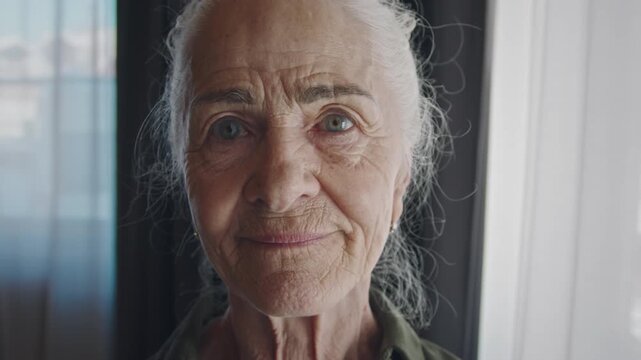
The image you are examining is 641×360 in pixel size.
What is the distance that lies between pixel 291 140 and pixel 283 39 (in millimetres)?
140

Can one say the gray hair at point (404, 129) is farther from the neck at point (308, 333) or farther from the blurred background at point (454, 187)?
the neck at point (308, 333)

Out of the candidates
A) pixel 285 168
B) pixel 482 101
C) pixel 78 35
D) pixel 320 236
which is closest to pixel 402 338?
pixel 320 236

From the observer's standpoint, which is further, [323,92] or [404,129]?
[404,129]

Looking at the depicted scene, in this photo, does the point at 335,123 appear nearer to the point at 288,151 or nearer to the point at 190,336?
the point at 288,151

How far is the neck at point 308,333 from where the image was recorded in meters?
0.76

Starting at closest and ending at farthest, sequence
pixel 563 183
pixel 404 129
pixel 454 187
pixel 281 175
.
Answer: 1. pixel 281 175
2. pixel 404 129
3. pixel 563 183
4. pixel 454 187

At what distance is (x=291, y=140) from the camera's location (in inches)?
25.0

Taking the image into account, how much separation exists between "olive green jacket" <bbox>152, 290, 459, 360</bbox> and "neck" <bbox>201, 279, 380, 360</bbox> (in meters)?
0.04

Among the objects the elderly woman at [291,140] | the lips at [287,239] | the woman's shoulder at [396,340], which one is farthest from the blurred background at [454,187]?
the lips at [287,239]

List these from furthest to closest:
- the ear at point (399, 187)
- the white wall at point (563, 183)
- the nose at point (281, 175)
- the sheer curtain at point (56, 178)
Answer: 1. the sheer curtain at point (56, 178)
2. the white wall at point (563, 183)
3. the ear at point (399, 187)
4. the nose at point (281, 175)

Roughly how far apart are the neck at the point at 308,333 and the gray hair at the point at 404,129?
253mm

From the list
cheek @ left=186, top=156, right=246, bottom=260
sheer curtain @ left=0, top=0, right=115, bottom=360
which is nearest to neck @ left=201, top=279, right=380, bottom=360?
cheek @ left=186, top=156, right=246, bottom=260

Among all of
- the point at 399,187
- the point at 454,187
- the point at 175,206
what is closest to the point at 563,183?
the point at 454,187

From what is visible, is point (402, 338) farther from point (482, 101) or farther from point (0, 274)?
point (0, 274)
